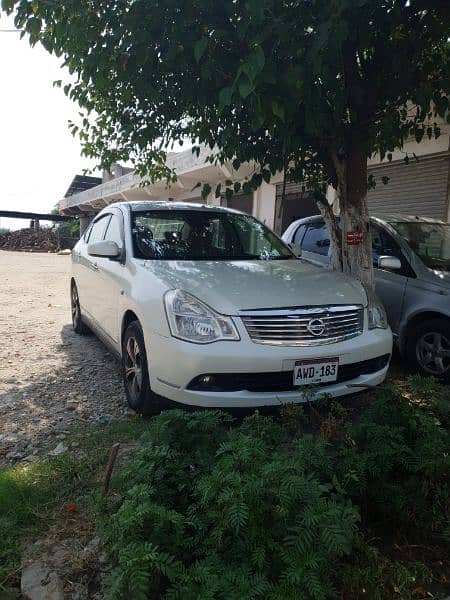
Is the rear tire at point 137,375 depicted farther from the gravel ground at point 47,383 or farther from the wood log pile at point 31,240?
the wood log pile at point 31,240

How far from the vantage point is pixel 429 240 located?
4934 millimetres

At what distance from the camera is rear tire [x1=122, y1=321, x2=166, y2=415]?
3.13 m

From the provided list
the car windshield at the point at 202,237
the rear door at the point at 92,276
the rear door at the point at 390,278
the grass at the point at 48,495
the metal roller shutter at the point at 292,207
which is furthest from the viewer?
the metal roller shutter at the point at 292,207

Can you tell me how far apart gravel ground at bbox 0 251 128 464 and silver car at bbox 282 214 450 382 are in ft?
8.83

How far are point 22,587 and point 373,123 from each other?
14.0 ft

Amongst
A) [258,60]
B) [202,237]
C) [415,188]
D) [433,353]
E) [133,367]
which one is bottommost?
[433,353]

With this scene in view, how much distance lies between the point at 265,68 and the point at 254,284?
1.34m

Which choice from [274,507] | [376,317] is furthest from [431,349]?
[274,507]

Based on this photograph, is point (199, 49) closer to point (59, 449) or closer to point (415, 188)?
point (59, 449)

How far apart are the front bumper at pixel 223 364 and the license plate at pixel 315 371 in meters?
0.04

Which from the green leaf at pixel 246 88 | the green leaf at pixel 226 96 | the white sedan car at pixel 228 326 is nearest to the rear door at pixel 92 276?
the white sedan car at pixel 228 326

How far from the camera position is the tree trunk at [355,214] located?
4488 mm

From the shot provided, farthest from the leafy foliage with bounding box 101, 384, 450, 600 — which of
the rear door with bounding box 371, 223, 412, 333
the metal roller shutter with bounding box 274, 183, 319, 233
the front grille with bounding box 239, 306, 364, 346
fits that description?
the metal roller shutter with bounding box 274, 183, 319, 233

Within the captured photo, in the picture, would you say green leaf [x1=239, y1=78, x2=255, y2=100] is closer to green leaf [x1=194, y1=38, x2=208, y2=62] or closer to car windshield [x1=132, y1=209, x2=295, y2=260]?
green leaf [x1=194, y1=38, x2=208, y2=62]
